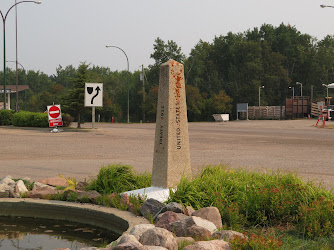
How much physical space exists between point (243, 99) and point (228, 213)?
81.7 metres

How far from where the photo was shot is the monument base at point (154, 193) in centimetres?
→ 667

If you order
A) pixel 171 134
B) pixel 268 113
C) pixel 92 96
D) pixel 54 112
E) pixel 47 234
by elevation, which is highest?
pixel 92 96

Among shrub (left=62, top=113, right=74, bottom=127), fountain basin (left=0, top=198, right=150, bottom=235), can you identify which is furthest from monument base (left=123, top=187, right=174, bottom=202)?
shrub (left=62, top=113, right=74, bottom=127)

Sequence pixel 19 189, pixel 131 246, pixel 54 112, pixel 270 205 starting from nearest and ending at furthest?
1. pixel 131 246
2. pixel 270 205
3. pixel 19 189
4. pixel 54 112

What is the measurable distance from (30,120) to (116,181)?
28469mm

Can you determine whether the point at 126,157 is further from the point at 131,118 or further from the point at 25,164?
the point at 131,118

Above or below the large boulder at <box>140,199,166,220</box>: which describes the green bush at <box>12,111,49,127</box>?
A: above

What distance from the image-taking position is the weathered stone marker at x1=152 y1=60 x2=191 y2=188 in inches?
276

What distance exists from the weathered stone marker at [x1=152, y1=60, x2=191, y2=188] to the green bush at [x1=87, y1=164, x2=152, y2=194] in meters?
0.51

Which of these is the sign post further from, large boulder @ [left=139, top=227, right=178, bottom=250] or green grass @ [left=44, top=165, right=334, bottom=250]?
large boulder @ [left=139, top=227, right=178, bottom=250]

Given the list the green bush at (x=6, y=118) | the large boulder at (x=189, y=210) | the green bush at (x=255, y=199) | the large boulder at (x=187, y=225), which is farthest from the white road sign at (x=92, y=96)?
the large boulder at (x=187, y=225)

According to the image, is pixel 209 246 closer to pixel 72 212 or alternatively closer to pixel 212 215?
pixel 212 215

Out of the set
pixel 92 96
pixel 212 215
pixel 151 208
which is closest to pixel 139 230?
pixel 212 215

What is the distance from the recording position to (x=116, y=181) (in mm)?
7488
